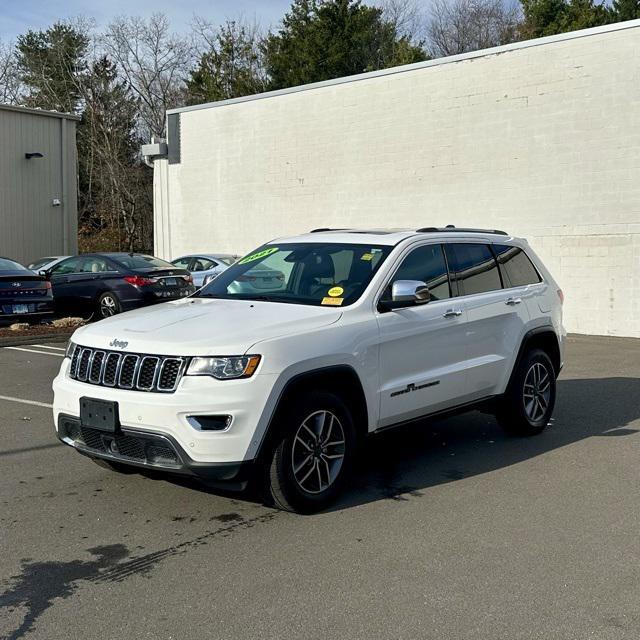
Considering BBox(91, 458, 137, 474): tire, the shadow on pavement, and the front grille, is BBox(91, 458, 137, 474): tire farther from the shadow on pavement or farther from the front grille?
the shadow on pavement

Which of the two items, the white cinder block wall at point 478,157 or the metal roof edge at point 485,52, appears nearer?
the metal roof edge at point 485,52

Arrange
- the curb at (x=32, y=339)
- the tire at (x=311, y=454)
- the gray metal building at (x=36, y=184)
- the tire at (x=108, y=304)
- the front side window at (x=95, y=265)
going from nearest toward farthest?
the tire at (x=311, y=454) → the curb at (x=32, y=339) → the tire at (x=108, y=304) → the front side window at (x=95, y=265) → the gray metal building at (x=36, y=184)

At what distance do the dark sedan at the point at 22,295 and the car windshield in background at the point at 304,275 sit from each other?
931cm

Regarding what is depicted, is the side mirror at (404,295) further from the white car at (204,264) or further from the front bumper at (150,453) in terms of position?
the white car at (204,264)

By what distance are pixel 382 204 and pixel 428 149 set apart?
1789 mm

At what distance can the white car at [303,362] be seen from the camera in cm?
505

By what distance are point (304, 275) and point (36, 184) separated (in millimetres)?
23708

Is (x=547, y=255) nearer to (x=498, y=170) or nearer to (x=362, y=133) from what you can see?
(x=498, y=170)

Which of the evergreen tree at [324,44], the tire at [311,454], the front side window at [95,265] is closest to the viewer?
the tire at [311,454]

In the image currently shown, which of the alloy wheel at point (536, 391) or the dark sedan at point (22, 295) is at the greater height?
the dark sedan at point (22, 295)

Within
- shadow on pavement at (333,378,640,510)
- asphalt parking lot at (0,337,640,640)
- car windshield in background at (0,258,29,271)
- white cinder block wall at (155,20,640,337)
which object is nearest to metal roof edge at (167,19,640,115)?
white cinder block wall at (155,20,640,337)

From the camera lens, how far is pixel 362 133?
808 inches

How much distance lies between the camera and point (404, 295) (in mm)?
5953

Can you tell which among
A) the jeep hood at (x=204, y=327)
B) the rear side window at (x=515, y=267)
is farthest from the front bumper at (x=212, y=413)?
the rear side window at (x=515, y=267)
